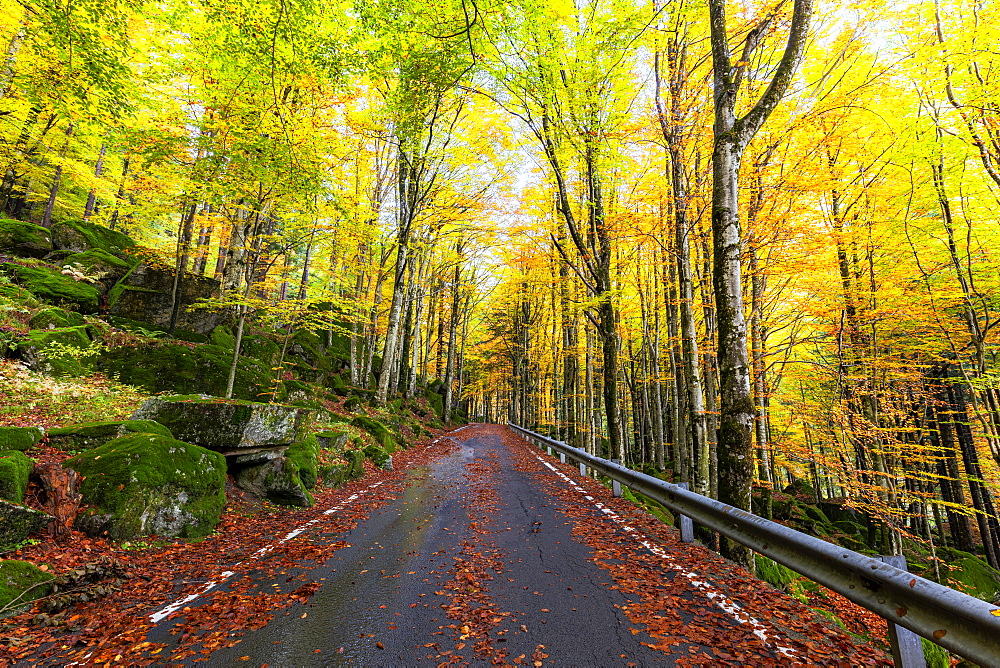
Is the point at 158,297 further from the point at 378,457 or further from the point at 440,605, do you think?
the point at 440,605

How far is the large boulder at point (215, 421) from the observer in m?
6.62

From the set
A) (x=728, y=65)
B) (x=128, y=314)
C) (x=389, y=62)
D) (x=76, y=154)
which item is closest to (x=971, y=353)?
(x=728, y=65)

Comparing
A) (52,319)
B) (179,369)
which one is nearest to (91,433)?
(179,369)

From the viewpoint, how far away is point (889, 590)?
2633 mm

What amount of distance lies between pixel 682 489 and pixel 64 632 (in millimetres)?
6424

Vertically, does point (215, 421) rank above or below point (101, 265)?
below

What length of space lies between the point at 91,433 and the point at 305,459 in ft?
11.2

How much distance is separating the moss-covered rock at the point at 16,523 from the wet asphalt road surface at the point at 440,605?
2.25m

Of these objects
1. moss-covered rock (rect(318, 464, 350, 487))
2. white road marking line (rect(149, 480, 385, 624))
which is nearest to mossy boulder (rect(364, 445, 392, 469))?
moss-covered rock (rect(318, 464, 350, 487))

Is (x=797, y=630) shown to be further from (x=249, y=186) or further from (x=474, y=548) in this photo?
(x=249, y=186)

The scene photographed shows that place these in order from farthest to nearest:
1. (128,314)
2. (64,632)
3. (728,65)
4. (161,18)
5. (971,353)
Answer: (128,314) → (161,18) → (971,353) → (728,65) → (64,632)

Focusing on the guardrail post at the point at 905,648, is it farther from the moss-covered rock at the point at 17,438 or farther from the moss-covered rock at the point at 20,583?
the moss-covered rock at the point at 17,438

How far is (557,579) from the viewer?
13.6ft

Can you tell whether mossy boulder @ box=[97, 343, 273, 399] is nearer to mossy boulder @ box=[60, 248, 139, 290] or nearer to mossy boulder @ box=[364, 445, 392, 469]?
mossy boulder @ box=[364, 445, 392, 469]
